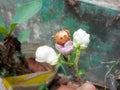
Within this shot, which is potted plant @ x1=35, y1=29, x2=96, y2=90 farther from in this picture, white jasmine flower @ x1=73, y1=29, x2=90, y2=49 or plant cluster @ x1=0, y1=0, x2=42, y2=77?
plant cluster @ x1=0, y1=0, x2=42, y2=77

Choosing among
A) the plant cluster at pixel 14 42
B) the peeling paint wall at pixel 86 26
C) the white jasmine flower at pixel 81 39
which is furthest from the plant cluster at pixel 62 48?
the peeling paint wall at pixel 86 26

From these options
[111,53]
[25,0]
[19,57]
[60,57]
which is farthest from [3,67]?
[111,53]

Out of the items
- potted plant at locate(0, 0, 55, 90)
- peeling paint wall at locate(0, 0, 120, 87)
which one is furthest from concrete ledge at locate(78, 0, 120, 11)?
potted plant at locate(0, 0, 55, 90)

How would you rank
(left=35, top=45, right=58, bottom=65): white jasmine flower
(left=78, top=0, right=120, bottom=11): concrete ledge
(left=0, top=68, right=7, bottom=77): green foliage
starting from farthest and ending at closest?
(left=78, top=0, right=120, bottom=11): concrete ledge
(left=0, top=68, right=7, bottom=77): green foliage
(left=35, top=45, right=58, bottom=65): white jasmine flower

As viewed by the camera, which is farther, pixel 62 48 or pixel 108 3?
pixel 108 3

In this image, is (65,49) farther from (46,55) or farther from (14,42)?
(14,42)

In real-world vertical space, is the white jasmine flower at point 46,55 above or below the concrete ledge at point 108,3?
below

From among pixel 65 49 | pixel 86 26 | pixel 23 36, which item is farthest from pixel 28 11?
pixel 86 26

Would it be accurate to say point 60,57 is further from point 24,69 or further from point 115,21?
point 115,21

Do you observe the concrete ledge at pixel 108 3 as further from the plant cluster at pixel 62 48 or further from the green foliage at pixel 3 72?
the green foliage at pixel 3 72
